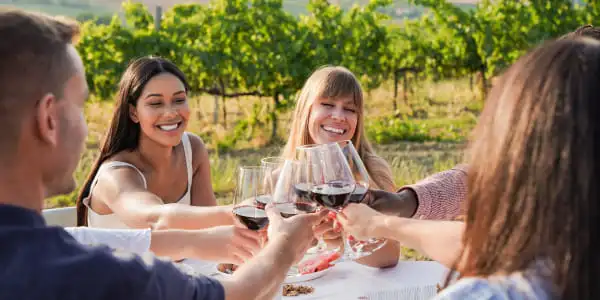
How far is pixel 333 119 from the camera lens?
330 centimetres

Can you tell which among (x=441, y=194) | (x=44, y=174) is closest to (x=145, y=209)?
(x=441, y=194)

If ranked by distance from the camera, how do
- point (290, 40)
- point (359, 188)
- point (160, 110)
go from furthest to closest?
point (290, 40)
point (160, 110)
point (359, 188)

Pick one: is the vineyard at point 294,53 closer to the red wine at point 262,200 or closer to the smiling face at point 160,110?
the smiling face at point 160,110

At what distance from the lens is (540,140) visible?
1.08 m

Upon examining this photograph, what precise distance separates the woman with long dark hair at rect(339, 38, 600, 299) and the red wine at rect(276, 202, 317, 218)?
0.79 metres

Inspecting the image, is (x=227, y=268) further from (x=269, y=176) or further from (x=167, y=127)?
(x=167, y=127)

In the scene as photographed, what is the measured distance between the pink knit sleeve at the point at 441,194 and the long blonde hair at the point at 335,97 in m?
0.76

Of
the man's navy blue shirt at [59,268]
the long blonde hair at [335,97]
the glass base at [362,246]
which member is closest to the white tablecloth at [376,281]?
the glass base at [362,246]

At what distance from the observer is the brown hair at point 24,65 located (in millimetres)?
1143

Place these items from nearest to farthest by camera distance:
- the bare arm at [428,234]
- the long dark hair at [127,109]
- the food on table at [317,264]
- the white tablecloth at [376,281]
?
the bare arm at [428,234], the white tablecloth at [376,281], the food on table at [317,264], the long dark hair at [127,109]

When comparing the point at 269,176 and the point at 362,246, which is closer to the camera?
the point at 269,176

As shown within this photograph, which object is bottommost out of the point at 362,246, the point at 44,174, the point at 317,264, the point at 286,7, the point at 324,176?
the point at 317,264

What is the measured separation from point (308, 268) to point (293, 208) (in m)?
0.41

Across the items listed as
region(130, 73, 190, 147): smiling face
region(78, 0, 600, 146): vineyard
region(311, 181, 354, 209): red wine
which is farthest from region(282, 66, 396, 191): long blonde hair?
region(78, 0, 600, 146): vineyard
